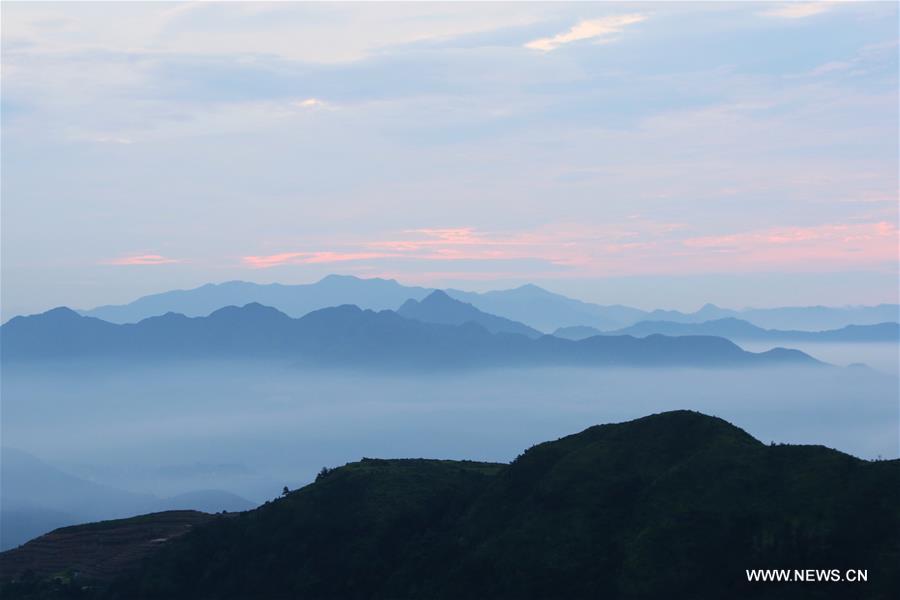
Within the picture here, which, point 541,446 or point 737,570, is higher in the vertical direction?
point 541,446

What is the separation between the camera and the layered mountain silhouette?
220 feet

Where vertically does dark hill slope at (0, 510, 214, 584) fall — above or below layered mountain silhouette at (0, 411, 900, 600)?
below

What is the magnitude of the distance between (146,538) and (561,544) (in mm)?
61684

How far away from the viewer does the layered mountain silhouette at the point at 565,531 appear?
67188 mm

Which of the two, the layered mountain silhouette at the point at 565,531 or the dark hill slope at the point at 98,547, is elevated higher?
the layered mountain silhouette at the point at 565,531

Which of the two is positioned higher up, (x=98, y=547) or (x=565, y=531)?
(x=565, y=531)

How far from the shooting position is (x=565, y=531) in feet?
257

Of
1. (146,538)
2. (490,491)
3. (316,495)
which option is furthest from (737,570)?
(146,538)

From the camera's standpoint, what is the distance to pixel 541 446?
9725 cm

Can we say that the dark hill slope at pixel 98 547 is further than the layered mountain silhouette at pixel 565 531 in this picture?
Yes

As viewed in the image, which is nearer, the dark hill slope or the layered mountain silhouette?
the layered mountain silhouette

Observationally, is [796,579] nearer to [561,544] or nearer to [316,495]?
[561,544]

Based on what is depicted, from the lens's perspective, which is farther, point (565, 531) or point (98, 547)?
point (98, 547)

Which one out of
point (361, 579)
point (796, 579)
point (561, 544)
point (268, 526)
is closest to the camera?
point (796, 579)
